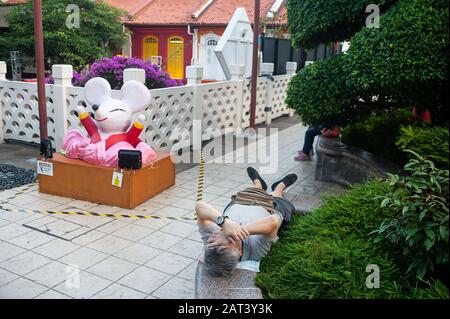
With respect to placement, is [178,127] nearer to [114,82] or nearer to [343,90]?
[114,82]

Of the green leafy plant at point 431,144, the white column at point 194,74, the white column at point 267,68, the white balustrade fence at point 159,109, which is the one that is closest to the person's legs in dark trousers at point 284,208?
the green leafy plant at point 431,144

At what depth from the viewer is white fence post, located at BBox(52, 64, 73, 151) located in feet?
24.2

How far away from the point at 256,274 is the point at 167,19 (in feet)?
63.2

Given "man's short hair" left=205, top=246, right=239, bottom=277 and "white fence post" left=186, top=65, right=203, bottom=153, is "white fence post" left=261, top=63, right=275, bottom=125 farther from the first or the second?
"man's short hair" left=205, top=246, right=239, bottom=277

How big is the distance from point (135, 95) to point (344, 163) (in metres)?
3.08

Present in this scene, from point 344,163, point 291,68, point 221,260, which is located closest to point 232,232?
point 221,260

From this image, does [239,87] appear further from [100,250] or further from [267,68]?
[100,250]

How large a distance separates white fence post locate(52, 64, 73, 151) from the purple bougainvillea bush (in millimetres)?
537

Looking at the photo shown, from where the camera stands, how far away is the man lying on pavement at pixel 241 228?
3.27 meters

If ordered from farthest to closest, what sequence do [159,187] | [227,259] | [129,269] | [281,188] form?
1. [159,187]
2. [281,188]
3. [129,269]
4. [227,259]

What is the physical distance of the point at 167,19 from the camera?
2097 cm

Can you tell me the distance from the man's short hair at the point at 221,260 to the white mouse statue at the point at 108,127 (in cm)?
259

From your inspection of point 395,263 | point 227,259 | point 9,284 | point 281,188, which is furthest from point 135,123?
point 395,263

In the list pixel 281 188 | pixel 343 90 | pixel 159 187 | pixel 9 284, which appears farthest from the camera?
pixel 159 187
